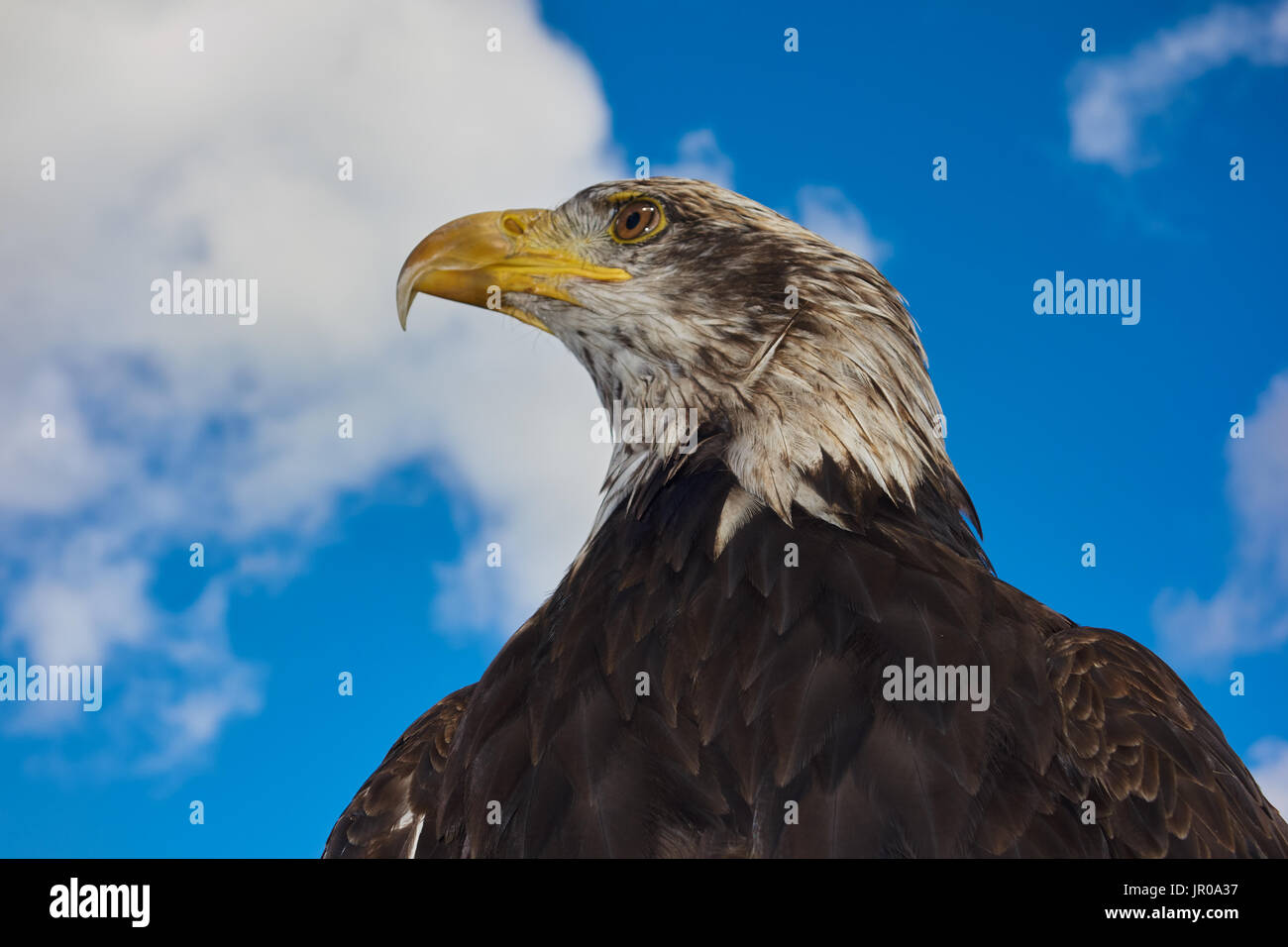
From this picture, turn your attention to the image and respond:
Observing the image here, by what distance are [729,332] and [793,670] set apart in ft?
4.63

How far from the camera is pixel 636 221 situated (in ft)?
14.0

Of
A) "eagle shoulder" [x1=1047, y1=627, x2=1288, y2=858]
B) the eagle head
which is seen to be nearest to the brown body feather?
"eagle shoulder" [x1=1047, y1=627, x2=1288, y2=858]

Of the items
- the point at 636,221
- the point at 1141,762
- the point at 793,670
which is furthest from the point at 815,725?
the point at 636,221

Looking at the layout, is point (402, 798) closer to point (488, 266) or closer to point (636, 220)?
point (488, 266)

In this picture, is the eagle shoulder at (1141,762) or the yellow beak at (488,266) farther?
the yellow beak at (488,266)

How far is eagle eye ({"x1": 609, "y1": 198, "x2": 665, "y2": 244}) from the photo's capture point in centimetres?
421

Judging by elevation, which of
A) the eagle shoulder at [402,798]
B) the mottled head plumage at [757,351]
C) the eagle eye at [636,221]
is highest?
the eagle eye at [636,221]

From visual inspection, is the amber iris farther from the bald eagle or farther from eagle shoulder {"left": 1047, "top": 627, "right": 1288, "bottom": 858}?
eagle shoulder {"left": 1047, "top": 627, "right": 1288, "bottom": 858}

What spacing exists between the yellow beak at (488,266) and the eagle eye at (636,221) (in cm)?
15

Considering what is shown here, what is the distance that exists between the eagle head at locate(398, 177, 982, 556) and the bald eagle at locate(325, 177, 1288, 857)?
1 cm

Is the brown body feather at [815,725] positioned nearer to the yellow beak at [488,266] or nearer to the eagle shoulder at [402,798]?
the eagle shoulder at [402,798]

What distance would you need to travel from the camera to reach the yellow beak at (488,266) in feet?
13.7

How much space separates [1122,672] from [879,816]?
959 millimetres

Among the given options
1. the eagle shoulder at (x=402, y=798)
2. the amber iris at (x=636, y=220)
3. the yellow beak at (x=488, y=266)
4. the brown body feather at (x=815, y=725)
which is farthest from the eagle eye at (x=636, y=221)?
the eagle shoulder at (x=402, y=798)
